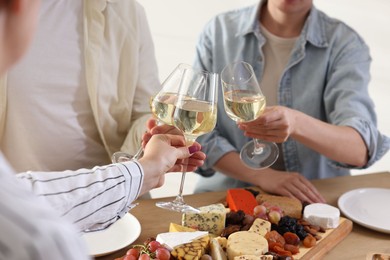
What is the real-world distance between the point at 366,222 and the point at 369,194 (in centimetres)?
21

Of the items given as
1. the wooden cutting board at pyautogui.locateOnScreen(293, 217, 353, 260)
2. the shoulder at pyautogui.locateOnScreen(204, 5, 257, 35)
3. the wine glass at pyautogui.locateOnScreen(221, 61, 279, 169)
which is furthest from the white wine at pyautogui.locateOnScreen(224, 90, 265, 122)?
the shoulder at pyautogui.locateOnScreen(204, 5, 257, 35)

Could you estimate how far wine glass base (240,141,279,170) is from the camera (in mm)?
1649

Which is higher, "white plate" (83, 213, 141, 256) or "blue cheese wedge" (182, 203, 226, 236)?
"blue cheese wedge" (182, 203, 226, 236)

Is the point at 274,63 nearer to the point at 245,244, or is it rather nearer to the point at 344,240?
the point at 344,240

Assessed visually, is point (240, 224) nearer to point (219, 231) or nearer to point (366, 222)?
point (219, 231)

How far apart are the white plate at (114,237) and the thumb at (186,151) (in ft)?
0.72

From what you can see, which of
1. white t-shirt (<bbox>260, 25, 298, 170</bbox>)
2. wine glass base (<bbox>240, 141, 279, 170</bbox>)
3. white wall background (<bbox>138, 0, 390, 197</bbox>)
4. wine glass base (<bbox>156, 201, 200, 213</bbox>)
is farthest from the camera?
white wall background (<bbox>138, 0, 390, 197</bbox>)

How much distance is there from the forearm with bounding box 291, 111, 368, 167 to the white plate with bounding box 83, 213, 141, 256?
564 millimetres

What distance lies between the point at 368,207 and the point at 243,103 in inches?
20.8

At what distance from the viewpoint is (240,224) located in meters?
1.41

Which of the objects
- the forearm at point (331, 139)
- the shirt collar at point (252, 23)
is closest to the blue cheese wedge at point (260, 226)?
the forearm at point (331, 139)

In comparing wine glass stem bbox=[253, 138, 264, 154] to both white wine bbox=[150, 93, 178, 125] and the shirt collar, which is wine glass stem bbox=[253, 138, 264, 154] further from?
the shirt collar

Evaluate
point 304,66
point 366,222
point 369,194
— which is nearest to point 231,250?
point 366,222

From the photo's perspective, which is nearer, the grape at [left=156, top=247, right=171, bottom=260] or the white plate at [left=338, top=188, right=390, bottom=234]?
the grape at [left=156, top=247, right=171, bottom=260]
